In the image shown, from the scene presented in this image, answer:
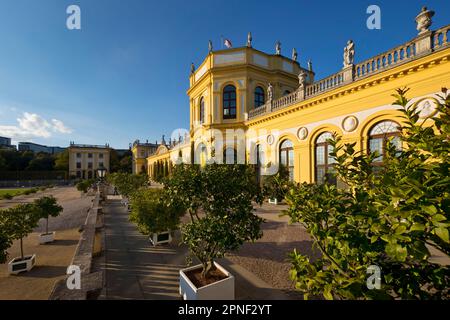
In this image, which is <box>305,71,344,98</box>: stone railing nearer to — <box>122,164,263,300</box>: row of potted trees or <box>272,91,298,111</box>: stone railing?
<box>272,91,298,111</box>: stone railing

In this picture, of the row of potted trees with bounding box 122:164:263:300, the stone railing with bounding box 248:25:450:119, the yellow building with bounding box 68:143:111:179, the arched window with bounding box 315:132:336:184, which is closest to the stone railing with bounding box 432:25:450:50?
the stone railing with bounding box 248:25:450:119

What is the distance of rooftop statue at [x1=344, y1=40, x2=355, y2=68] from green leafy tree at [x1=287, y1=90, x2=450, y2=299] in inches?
410

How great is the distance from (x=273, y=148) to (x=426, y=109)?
29.2 ft

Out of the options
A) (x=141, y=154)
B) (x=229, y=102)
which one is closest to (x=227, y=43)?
(x=229, y=102)

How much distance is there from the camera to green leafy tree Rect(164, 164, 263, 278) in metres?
3.93

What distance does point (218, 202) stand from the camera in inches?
159

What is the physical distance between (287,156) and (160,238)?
10459mm

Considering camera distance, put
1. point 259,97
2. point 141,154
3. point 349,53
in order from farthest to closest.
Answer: point 141,154, point 259,97, point 349,53

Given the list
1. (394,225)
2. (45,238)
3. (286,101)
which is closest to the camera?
(394,225)

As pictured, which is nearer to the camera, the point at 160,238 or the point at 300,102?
the point at 160,238

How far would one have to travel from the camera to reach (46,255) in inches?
289

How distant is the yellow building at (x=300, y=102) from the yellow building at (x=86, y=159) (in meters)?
59.7

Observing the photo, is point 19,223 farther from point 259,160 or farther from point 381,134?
point 259,160

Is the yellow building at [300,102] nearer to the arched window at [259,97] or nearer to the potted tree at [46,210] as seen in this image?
the arched window at [259,97]
